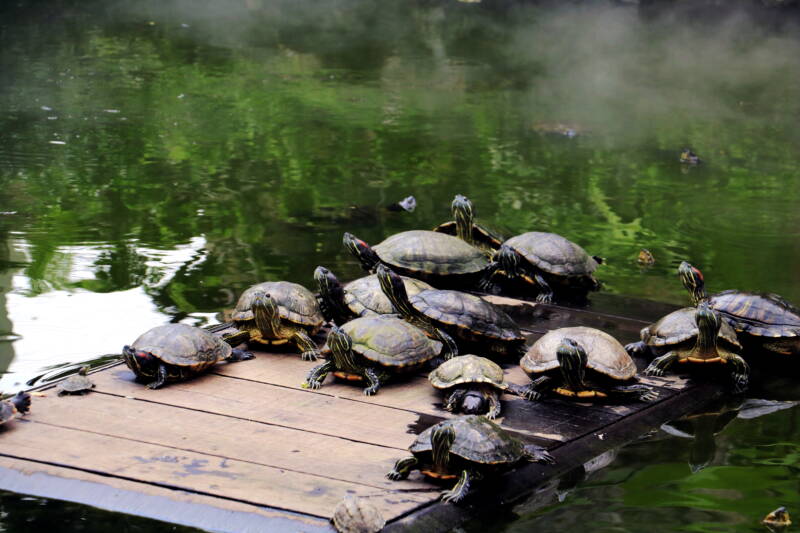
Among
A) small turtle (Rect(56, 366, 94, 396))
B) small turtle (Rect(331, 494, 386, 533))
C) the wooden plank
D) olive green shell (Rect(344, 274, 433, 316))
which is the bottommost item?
the wooden plank

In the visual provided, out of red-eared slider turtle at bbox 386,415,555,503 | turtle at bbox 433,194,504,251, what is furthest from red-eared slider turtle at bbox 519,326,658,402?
turtle at bbox 433,194,504,251

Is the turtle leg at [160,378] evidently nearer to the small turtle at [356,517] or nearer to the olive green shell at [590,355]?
the small turtle at [356,517]

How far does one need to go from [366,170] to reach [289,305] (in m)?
5.64

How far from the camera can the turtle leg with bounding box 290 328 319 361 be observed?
16.6ft

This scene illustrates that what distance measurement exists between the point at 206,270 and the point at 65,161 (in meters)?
4.23

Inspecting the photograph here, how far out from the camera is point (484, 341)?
513 cm

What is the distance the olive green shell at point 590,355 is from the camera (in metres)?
4.59

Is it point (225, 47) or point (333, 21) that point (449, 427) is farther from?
point (333, 21)

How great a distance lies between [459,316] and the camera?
512 cm

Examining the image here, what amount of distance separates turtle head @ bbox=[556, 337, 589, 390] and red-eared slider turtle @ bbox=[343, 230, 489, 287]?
1.97m

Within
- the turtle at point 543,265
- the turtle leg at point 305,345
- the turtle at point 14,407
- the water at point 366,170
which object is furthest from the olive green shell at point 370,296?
the turtle at point 14,407

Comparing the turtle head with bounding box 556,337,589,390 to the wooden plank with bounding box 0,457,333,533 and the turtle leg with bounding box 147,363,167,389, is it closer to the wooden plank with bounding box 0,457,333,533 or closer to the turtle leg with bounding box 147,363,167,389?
the wooden plank with bounding box 0,457,333,533

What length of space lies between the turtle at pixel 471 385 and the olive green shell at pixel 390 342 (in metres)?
0.24

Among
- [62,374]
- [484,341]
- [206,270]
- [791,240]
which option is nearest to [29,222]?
[206,270]
